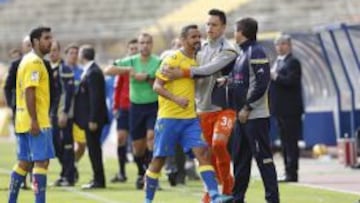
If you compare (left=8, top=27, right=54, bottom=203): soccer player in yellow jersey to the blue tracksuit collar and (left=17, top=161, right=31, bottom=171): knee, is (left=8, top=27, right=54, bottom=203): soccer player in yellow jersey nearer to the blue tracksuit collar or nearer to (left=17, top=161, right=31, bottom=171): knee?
(left=17, top=161, right=31, bottom=171): knee

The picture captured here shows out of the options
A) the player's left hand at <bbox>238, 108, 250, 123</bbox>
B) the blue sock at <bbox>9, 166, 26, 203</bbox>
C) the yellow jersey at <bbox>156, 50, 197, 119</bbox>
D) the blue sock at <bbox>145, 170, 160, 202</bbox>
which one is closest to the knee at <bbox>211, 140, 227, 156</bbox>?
the player's left hand at <bbox>238, 108, 250, 123</bbox>

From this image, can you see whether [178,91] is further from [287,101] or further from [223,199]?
[287,101]

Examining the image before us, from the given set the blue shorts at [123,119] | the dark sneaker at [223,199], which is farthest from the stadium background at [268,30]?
the dark sneaker at [223,199]

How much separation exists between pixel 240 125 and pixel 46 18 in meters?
51.4

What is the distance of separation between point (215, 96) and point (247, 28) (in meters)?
0.78

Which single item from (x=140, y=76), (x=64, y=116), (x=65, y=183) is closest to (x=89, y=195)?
(x=140, y=76)

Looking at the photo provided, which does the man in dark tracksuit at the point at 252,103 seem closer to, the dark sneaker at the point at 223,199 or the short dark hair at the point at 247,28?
the short dark hair at the point at 247,28

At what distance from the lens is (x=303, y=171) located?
20.9 meters

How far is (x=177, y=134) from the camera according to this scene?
13508 millimetres

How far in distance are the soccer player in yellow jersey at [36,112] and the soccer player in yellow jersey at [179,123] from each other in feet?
3.59

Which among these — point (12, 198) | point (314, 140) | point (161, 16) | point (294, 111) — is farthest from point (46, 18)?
point (12, 198)

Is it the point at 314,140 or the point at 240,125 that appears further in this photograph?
the point at 314,140

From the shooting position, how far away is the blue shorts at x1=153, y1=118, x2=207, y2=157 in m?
13.5

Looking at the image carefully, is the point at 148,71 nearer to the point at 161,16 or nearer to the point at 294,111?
the point at 294,111
